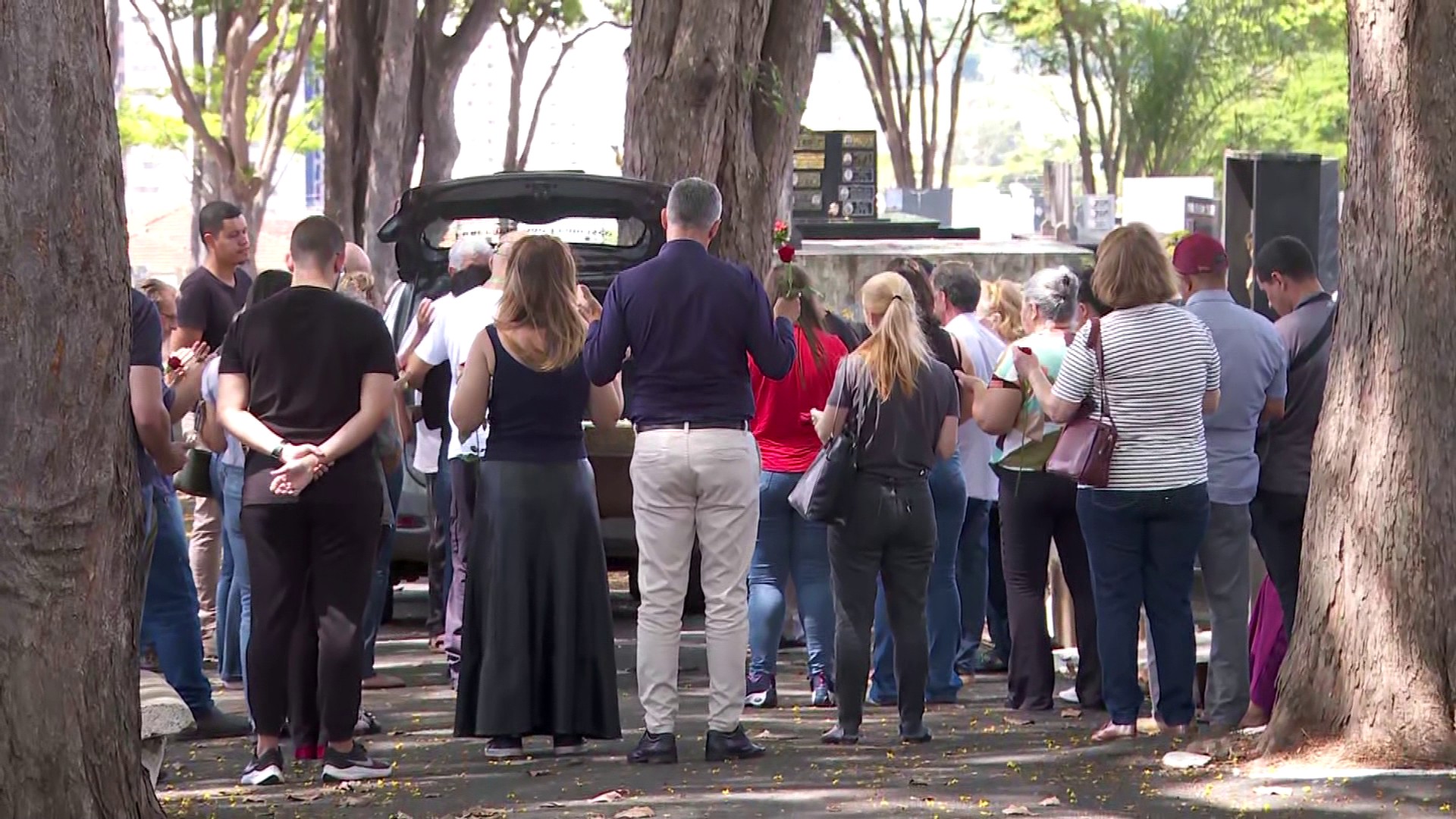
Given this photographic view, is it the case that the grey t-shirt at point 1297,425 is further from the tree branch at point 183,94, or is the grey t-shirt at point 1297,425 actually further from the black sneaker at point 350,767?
the tree branch at point 183,94

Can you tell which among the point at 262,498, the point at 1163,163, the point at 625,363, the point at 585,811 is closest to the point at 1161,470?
the point at 625,363

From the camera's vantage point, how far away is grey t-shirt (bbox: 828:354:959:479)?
25.4 feet

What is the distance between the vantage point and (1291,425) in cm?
802

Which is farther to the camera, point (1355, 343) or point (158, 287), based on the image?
point (158, 287)

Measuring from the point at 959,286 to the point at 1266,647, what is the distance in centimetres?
197

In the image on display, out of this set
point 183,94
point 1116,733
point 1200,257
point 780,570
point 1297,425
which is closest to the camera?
point 1116,733

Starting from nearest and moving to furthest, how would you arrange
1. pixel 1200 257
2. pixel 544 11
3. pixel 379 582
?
pixel 1200 257 → pixel 379 582 → pixel 544 11

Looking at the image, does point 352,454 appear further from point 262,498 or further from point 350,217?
point 350,217

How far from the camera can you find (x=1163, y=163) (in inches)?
2014

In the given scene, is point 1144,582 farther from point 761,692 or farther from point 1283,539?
point 761,692

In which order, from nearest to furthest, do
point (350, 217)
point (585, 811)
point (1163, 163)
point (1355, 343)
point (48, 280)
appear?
point (48, 280)
point (585, 811)
point (1355, 343)
point (350, 217)
point (1163, 163)

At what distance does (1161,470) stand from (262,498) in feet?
9.63

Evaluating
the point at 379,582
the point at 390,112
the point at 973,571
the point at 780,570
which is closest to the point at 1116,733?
the point at 780,570

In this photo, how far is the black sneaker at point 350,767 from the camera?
717cm
